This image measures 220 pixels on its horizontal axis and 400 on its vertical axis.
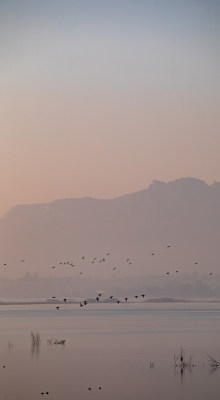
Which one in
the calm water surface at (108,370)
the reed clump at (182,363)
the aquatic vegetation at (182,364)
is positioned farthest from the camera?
the reed clump at (182,363)

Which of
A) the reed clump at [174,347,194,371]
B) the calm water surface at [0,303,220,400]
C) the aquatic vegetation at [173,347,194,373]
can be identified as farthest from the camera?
the reed clump at [174,347,194,371]

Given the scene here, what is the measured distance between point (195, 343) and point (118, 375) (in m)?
16.6

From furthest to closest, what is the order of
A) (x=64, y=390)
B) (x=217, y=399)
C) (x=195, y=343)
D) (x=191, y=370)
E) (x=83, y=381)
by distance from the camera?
(x=195, y=343) < (x=191, y=370) < (x=83, y=381) < (x=64, y=390) < (x=217, y=399)

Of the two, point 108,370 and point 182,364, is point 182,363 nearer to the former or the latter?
point 182,364

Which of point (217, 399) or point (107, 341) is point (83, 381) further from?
point (107, 341)

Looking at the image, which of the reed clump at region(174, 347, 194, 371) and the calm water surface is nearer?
the calm water surface

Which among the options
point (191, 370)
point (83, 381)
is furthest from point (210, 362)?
point (83, 381)

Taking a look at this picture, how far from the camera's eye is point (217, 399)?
27.8m

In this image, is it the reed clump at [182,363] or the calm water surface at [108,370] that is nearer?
the calm water surface at [108,370]

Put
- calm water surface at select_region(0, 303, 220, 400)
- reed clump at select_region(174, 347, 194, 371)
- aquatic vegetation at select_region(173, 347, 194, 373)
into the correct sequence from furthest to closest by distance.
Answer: reed clump at select_region(174, 347, 194, 371) < aquatic vegetation at select_region(173, 347, 194, 373) < calm water surface at select_region(0, 303, 220, 400)

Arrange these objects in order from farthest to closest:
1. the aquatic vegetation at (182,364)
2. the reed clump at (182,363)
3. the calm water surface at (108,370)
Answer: the reed clump at (182,363)
the aquatic vegetation at (182,364)
the calm water surface at (108,370)

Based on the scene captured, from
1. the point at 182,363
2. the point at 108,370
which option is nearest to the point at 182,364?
the point at 182,363

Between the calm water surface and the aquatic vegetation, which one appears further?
the aquatic vegetation

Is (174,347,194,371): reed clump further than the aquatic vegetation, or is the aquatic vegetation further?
(174,347,194,371): reed clump
